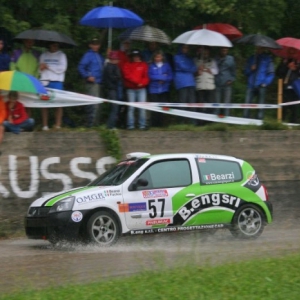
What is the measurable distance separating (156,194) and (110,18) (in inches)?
208

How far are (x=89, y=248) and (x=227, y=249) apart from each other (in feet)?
7.52

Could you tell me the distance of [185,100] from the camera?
19.4 metres

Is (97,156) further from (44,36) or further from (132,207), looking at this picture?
(132,207)

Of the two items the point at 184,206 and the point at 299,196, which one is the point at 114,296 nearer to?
the point at 184,206

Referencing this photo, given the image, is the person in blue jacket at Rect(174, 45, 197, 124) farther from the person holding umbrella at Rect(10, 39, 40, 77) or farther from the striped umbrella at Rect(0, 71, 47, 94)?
the striped umbrella at Rect(0, 71, 47, 94)

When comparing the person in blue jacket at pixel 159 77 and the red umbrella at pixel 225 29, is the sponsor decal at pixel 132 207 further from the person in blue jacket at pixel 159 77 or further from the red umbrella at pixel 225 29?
the red umbrella at pixel 225 29

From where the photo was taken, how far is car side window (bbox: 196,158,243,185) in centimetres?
1560

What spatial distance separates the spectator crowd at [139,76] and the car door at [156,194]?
343cm

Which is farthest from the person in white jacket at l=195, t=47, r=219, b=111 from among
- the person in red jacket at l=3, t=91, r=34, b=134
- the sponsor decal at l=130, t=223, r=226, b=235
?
the sponsor decal at l=130, t=223, r=226, b=235

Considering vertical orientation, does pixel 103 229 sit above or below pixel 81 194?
below

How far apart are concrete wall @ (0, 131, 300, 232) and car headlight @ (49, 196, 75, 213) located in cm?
283

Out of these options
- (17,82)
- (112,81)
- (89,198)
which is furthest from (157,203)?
(112,81)

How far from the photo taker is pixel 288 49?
797 inches

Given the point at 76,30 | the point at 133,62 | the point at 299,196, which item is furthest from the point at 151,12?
the point at 299,196
